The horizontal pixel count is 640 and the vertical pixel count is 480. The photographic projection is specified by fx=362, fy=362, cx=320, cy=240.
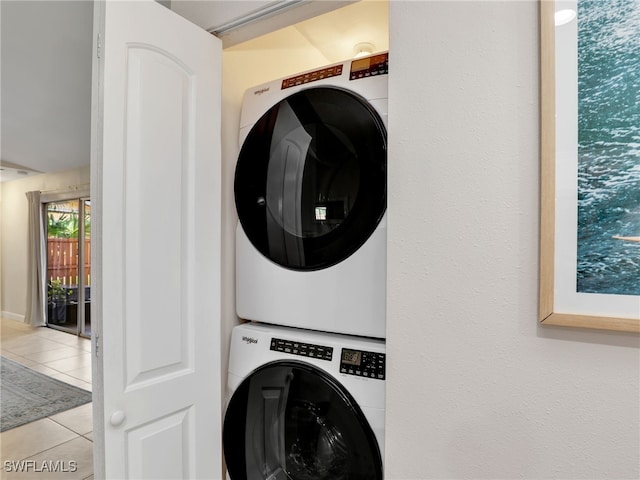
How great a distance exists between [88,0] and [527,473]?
226 centimetres

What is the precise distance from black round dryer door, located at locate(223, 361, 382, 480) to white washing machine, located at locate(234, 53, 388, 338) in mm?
180

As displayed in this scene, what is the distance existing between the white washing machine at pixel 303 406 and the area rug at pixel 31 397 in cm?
248

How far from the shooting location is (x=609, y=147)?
0.65m

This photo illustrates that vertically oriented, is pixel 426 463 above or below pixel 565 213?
below

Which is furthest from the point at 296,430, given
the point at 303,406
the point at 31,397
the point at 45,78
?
the point at 31,397

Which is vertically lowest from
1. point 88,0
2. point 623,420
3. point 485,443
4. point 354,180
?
point 485,443

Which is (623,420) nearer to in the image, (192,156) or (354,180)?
(354,180)

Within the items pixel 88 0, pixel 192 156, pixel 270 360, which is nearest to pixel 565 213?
pixel 270 360

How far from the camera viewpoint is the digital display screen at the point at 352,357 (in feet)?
3.50

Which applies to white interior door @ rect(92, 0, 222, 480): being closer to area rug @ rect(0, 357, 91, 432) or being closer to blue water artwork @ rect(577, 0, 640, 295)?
blue water artwork @ rect(577, 0, 640, 295)

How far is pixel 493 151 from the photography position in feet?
2.48

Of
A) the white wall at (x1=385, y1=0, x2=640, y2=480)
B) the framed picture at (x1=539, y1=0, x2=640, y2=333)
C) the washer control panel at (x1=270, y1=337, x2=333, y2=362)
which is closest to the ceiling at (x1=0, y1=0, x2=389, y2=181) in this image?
the white wall at (x1=385, y1=0, x2=640, y2=480)

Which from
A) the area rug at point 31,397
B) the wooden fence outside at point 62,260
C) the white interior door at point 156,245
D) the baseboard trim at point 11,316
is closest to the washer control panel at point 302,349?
the white interior door at point 156,245

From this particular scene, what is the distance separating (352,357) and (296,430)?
0.34 metres
